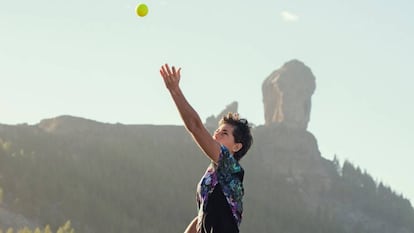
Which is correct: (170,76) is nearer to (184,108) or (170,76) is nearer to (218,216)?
(184,108)

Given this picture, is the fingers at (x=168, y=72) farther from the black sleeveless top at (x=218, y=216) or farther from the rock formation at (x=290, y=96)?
the rock formation at (x=290, y=96)

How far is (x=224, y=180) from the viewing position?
6094 millimetres

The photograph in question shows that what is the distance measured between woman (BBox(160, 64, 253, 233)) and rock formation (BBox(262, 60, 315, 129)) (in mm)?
178063

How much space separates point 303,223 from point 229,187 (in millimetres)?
148744

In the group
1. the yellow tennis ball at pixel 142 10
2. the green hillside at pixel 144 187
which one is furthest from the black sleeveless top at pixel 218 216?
the green hillside at pixel 144 187

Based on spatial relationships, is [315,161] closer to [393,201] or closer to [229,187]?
[393,201]

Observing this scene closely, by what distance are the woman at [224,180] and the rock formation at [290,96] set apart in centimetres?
17806

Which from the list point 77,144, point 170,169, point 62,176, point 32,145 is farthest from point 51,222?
point 170,169

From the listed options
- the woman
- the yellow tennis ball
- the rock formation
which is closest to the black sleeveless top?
the woman

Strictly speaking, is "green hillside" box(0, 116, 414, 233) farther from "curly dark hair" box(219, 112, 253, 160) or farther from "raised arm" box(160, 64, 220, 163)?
"raised arm" box(160, 64, 220, 163)

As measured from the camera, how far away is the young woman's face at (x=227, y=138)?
6.16 m

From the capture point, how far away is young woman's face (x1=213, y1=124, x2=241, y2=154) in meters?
6.16

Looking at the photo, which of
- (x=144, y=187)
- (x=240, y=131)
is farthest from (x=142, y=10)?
(x=144, y=187)

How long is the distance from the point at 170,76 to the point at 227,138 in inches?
34.8
